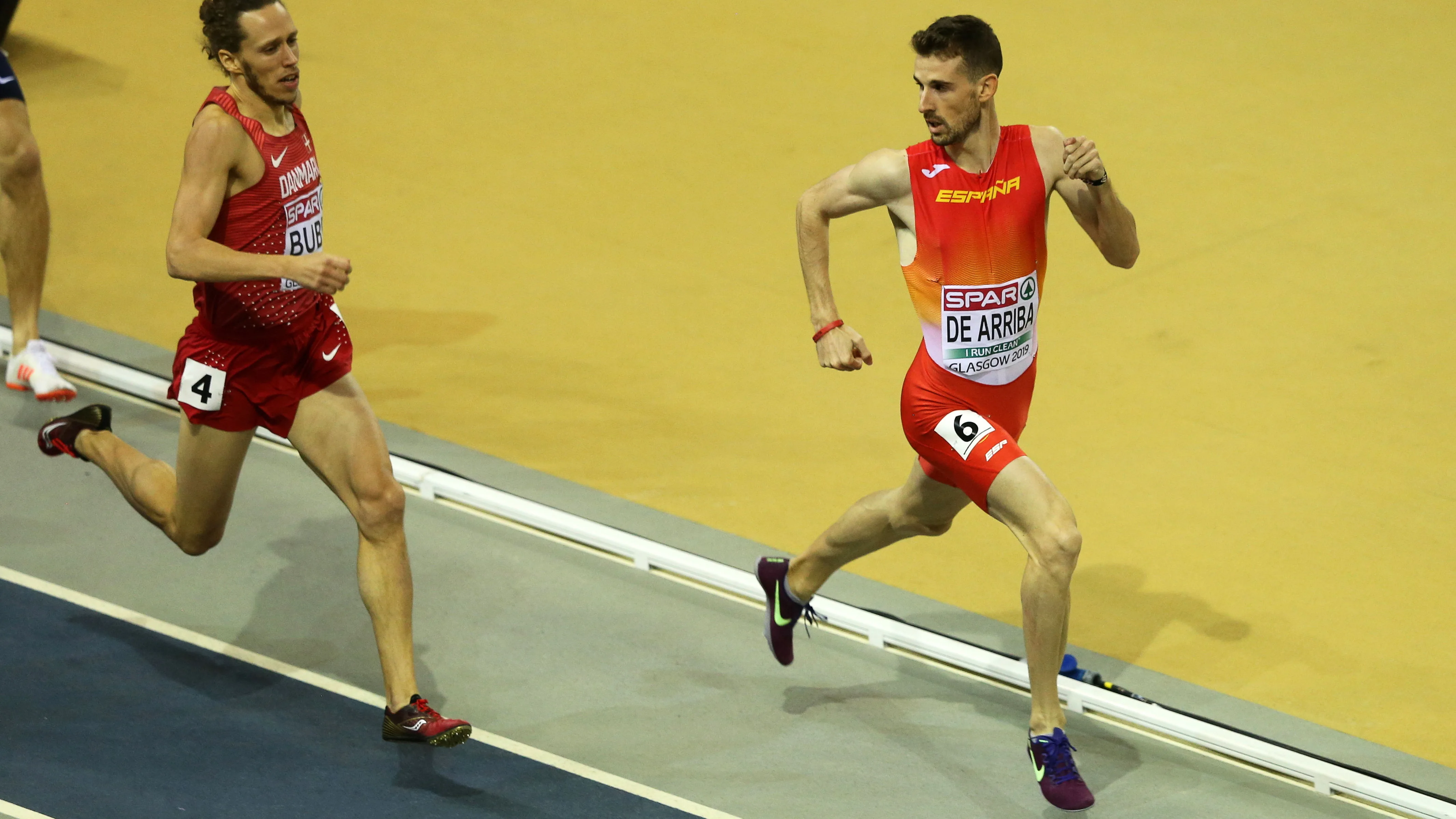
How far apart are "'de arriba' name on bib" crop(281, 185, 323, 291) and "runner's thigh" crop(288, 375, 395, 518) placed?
1.30 ft

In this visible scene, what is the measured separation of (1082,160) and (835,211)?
0.87 meters

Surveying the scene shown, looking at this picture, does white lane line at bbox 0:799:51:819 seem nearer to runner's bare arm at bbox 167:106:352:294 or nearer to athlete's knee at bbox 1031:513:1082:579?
runner's bare arm at bbox 167:106:352:294

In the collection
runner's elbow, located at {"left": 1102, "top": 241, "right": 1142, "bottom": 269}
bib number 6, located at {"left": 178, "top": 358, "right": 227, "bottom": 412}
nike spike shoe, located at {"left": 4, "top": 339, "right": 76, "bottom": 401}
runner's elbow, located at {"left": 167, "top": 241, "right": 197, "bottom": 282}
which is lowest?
nike spike shoe, located at {"left": 4, "top": 339, "right": 76, "bottom": 401}

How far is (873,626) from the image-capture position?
6.17 metres

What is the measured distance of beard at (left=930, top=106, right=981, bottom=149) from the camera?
5.18m

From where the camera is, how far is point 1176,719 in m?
5.59

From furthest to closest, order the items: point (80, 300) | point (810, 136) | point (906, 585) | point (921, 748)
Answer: point (810, 136) < point (80, 300) < point (906, 585) < point (921, 748)

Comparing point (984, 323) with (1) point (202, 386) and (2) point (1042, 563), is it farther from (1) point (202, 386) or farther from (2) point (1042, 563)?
(1) point (202, 386)

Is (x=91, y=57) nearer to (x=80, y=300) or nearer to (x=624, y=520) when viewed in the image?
(x=80, y=300)

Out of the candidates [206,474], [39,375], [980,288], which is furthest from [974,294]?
[39,375]

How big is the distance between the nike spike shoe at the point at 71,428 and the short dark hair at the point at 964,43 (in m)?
3.35

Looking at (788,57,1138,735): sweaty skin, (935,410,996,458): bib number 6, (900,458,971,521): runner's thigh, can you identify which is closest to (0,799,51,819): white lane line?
(788,57,1138,735): sweaty skin

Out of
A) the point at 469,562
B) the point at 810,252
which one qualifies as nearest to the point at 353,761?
the point at 469,562

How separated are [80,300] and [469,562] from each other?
339 cm
